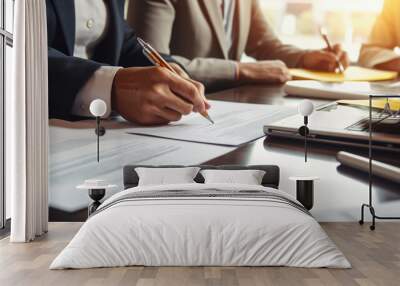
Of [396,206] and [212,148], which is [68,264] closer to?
[212,148]

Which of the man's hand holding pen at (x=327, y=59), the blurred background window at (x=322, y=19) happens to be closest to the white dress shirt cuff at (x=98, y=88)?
the blurred background window at (x=322, y=19)

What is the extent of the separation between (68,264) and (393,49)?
14.6 ft

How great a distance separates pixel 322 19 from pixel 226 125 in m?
1.65

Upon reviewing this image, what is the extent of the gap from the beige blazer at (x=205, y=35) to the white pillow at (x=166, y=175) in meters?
1.05

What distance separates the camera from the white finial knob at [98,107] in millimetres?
6512

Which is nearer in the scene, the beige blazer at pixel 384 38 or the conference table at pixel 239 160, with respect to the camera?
the conference table at pixel 239 160

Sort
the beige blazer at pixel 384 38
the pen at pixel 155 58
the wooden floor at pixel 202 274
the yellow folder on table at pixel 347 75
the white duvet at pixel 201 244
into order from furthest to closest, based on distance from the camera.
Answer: the beige blazer at pixel 384 38 → the yellow folder on table at pixel 347 75 → the pen at pixel 155 58 → the white duvet at pixel 201 244 → the wooden floor at pixel 202 274

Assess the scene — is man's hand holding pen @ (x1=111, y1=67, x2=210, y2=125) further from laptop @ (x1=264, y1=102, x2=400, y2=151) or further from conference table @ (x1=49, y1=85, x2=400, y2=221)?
laptop @ (x1=264, y1=102, x2=400, y2=151)

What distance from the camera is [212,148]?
6684 millimetres

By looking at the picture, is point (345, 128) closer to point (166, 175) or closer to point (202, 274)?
point (166, 175)

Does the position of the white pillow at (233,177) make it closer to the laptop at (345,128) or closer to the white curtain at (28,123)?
the laptop at (345,128)

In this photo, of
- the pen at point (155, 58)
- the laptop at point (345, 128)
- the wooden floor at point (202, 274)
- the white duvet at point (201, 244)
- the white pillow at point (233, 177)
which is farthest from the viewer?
the pen at point (155, 58)

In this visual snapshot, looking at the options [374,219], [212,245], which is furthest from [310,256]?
[374,219]

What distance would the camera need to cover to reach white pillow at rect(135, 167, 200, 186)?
6.40 metres
